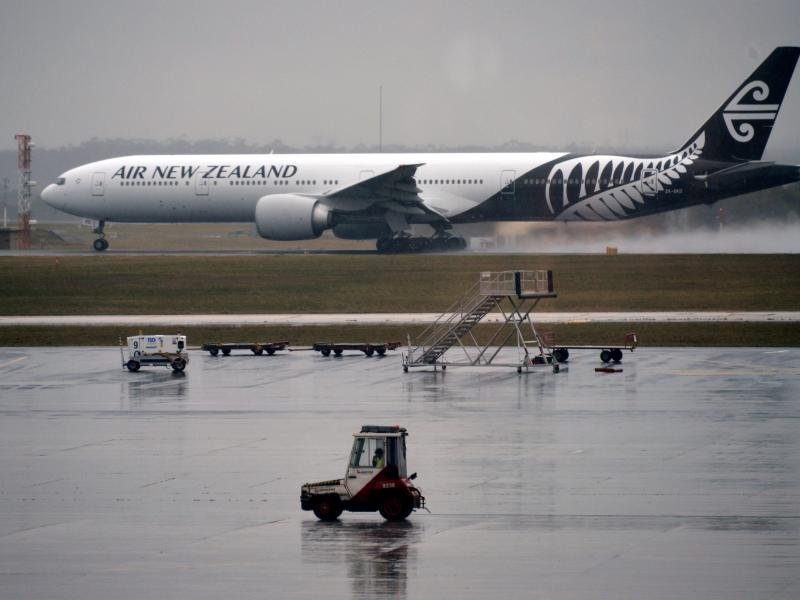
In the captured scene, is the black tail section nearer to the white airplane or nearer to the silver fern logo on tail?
the white airplane

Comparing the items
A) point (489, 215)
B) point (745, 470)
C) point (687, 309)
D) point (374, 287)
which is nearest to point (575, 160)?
point (489, 215)

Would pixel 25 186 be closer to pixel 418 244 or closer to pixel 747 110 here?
pixel 418 244

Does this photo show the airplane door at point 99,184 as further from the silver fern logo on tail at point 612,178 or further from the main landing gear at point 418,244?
the silver fern logo on tail at point 612,178

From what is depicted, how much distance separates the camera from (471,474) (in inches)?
879

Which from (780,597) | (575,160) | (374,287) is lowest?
(780,597)

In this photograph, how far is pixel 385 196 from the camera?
263 ft

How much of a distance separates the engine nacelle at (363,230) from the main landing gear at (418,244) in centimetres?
75

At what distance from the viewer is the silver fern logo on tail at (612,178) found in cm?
7881

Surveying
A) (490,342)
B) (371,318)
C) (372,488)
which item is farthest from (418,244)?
(372,488)

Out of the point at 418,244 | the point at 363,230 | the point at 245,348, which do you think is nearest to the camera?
the point at 245,348

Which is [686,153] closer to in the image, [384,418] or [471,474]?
[384,418]

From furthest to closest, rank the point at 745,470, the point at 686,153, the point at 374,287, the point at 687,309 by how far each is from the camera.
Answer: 1. the point at 686,153
2. the point at 374,287
3. the point at 687,309
4. the point at 745,470

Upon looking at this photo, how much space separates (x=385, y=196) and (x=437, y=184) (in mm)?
3606

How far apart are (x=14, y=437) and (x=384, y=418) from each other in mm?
7661
